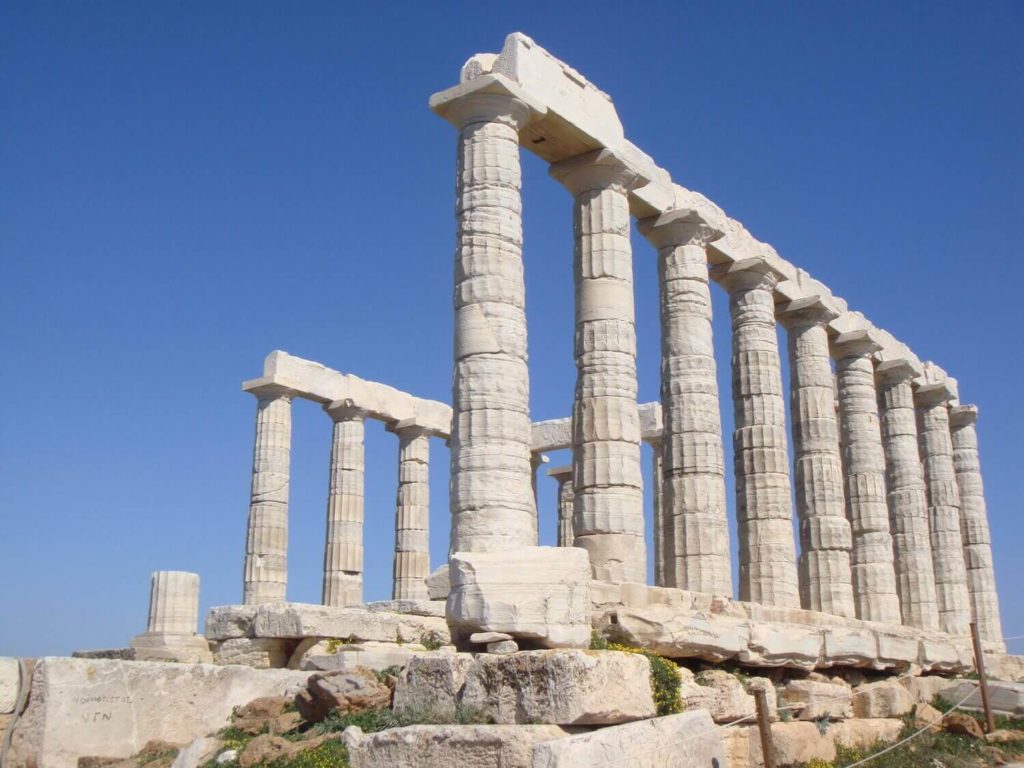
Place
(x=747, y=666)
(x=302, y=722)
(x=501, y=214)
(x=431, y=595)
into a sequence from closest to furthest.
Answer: (x=302, y=722), (x=747, y=666), (x=501, y=214), (x=431, y=595)

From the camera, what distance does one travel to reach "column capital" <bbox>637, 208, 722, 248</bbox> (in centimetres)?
2288

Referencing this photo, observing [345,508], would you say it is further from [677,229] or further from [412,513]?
[677,229]

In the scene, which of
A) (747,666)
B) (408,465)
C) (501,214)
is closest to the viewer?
(747,666)

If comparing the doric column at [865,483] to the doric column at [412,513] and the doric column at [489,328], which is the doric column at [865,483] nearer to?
the doric column at [412,513]

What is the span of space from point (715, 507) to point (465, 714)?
11168 mm

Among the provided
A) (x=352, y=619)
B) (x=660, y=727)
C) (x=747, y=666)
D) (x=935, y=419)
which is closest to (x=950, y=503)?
(x=935, y=419)

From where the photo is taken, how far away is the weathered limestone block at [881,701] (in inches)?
679

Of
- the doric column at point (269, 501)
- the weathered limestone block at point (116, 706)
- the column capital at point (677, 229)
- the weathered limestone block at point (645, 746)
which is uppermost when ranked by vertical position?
the column capital at point (677, 229)

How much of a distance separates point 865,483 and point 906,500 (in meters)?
3.12

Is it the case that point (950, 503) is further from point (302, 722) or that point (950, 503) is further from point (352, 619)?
point (302, 722)

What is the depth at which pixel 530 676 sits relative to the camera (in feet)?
37.4

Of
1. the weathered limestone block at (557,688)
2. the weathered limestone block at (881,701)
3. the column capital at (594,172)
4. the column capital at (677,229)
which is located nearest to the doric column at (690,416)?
the column capital at (677,229)

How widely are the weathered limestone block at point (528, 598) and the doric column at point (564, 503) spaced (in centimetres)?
2322

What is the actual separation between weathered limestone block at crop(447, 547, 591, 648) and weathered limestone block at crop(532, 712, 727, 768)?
7.19 feet
